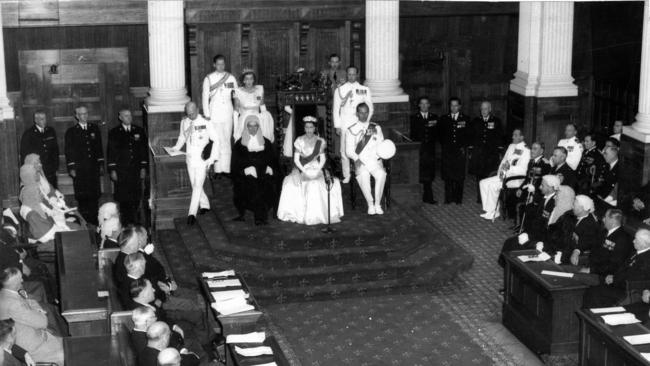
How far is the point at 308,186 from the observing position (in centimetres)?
1511

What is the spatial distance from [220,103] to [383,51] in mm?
2813

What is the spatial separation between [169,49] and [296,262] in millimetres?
4274

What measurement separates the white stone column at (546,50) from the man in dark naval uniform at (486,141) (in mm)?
1077

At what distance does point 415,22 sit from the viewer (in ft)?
64.3

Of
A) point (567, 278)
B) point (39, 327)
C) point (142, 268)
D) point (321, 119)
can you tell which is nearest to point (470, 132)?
point (321, 119)

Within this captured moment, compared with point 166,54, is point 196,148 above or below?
below

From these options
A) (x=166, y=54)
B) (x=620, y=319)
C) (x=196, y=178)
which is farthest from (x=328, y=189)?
(x=620, y=319)

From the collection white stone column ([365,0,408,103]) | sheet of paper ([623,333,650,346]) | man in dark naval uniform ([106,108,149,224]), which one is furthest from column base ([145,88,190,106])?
sheet of paper ([623,333,650,346])

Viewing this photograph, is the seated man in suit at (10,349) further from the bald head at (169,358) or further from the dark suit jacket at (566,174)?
the dark suit jacket at (566,174)

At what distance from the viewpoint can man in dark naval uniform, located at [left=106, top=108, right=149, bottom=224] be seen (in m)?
16.8

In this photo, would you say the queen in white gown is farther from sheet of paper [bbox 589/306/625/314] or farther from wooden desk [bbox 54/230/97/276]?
sheet of paper [bbox 589/306/625/314]

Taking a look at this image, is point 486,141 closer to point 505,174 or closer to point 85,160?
point 505,174

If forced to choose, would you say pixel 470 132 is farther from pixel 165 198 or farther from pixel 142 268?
pixel 142 268

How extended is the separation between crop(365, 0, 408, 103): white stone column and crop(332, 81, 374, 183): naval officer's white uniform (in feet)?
3.85
